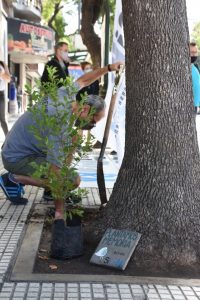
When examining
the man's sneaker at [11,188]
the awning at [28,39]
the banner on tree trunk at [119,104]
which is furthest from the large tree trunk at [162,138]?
the awning at [28,39]

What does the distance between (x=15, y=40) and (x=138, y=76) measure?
72.0 ft

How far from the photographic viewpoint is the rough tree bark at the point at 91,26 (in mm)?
12891

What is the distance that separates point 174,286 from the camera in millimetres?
3949

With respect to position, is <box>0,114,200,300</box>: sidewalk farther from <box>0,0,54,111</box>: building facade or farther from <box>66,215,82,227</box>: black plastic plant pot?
<box>0,0,54,111</box>: building facade

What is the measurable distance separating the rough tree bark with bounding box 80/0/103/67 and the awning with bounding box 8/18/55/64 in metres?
12.1

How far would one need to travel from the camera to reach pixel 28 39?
26312 mm

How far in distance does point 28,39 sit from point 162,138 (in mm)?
22862

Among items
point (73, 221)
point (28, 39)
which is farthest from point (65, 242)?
point (28, 39)

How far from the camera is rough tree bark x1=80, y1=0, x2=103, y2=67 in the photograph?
12.9m

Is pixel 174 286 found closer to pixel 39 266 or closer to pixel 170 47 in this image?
pixel 39 266

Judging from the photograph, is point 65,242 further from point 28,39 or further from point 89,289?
point 28,39

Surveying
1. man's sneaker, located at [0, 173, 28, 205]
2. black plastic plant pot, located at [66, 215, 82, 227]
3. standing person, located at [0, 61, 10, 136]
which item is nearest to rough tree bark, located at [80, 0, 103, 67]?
standing person, located at [0, 61, 10, 136]

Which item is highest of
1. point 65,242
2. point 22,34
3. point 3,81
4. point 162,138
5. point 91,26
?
point 22,34

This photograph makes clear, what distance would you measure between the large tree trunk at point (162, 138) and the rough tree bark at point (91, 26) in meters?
8.60
